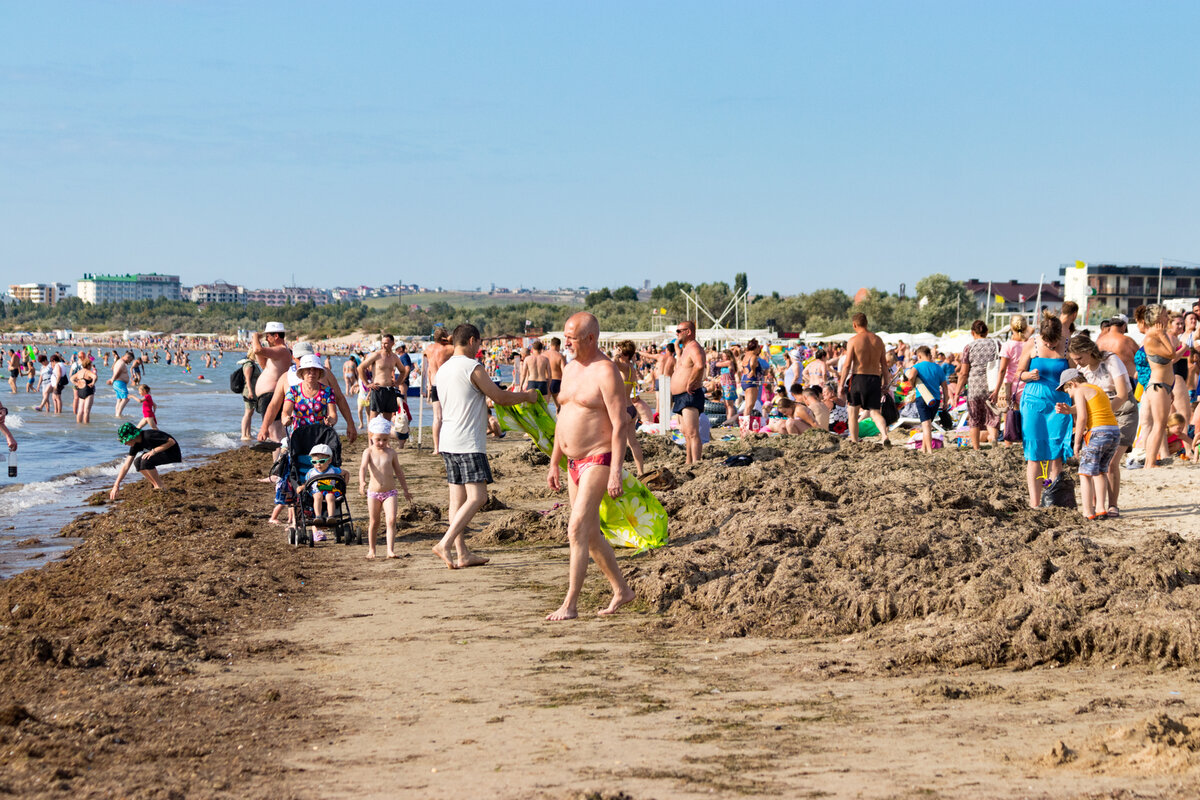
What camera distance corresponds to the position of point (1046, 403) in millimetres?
8148

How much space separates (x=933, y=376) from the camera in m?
13.4

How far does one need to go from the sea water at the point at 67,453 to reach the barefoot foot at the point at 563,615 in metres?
4.90

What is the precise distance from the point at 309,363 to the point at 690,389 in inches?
170

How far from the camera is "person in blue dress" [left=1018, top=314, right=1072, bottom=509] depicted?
816 cm

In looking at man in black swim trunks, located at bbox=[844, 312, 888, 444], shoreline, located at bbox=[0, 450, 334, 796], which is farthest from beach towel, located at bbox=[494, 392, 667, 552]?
man in black swim trunks, located at bbox=[844, 312, 888, 444]

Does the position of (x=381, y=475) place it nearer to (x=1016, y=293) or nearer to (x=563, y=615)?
(x=563, y=615)

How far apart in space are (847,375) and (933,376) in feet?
4.24

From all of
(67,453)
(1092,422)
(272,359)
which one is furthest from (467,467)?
(67,453)

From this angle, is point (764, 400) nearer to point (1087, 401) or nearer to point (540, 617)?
point (1087, 401)

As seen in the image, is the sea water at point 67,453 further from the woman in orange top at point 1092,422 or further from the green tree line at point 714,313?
the green tree line at point 714,313

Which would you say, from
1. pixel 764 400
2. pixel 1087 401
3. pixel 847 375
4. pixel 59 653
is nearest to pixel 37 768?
pixel 59 653

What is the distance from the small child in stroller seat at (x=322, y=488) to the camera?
A: 837 centimetres

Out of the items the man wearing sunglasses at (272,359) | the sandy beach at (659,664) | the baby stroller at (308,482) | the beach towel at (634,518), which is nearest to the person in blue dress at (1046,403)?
the sandy beach at (659,664)

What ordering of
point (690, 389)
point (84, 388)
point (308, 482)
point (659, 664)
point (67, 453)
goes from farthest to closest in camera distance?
point (84, 388) < point (67, 453) < point (690, 389) < point (308, 482) < point (659, 664)
